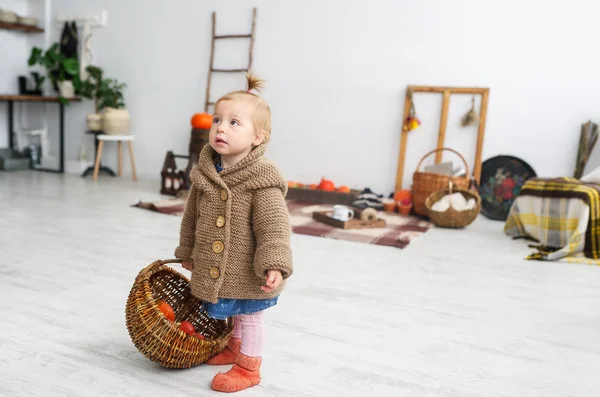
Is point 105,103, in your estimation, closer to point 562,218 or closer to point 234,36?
point 234,36

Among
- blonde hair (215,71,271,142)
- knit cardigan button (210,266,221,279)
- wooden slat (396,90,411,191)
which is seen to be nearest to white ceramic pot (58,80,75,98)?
wooden slat (396,90,411,191)

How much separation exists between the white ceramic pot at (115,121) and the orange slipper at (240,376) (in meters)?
Answer: 4.17

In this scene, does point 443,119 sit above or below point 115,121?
above

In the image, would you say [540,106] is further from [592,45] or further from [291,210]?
[291,210]

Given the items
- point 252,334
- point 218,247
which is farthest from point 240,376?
point 218,247

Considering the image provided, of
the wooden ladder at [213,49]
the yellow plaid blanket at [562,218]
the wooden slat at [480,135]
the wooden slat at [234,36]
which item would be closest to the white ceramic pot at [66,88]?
the wooden ladder at [213,49]

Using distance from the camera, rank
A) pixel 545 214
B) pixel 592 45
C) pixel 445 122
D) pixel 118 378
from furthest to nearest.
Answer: pixel 445 122
pixel 592 45
pixel 545 214
pixel 118 378

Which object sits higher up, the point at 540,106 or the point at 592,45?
the point at 592,45

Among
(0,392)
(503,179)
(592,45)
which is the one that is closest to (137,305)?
(0,392)

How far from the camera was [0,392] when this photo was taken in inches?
51.5

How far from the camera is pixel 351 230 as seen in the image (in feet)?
11.3

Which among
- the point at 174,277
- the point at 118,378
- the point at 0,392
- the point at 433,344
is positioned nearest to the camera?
the point at 0,392

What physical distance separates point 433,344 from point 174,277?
83 centimetres

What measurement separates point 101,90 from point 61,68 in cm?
55
